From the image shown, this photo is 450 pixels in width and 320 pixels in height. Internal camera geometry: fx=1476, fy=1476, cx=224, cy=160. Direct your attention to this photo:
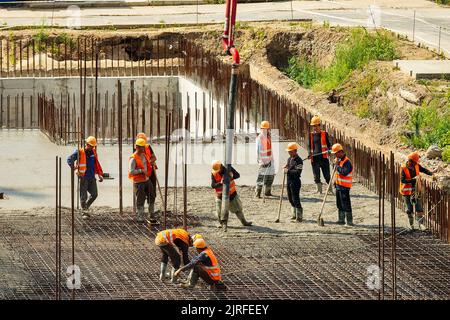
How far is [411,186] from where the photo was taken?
2458 cm

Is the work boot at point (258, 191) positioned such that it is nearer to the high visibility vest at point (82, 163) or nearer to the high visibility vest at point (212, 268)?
the high visibility vest at point (82, 163)

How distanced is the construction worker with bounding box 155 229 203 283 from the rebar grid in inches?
10.2

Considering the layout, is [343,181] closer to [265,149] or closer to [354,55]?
[265,149]

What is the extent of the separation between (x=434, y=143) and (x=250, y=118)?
5.61 meters

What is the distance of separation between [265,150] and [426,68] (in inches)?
283

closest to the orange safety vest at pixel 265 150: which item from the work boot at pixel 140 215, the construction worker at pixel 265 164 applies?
the construction worker at pixel 265 164

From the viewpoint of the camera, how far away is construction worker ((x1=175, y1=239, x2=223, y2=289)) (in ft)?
69.9

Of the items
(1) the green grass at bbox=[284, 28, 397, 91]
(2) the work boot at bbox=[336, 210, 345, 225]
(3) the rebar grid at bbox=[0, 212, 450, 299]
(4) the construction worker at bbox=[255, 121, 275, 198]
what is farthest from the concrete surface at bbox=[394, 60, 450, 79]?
(3) the rebar grid at bbox=[0, 212, 450, 299]

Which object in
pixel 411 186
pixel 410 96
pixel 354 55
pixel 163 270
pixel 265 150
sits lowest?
pixel 163 270

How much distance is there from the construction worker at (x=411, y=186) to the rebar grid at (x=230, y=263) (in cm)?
51

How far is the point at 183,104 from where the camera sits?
120 ft

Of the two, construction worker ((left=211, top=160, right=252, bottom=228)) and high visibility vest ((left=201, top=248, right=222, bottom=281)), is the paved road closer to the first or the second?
construction worker ((left=211, top=160, right=252, bottom=228))

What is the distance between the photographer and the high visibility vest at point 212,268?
842 inches

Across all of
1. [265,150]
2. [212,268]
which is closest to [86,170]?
[265,150]
